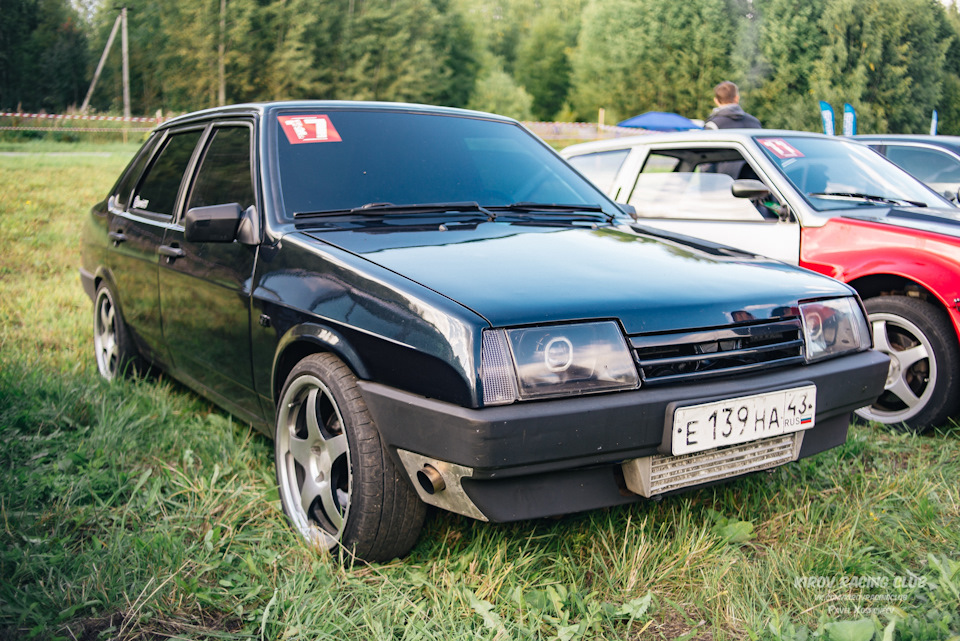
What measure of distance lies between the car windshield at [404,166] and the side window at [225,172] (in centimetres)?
19

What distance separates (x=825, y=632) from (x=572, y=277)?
1.10 metres

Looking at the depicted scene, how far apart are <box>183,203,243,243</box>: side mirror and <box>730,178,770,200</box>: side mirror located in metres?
2.68

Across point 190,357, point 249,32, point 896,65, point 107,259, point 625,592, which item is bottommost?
point 625,592

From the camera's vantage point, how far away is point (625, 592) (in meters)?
2.15

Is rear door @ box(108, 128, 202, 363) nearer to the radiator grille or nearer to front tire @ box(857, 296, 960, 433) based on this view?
the radiator grille

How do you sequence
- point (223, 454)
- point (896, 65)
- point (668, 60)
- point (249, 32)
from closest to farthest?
point (223, 454) < point (896, 65) < point (668, 60) < point (249, 32)

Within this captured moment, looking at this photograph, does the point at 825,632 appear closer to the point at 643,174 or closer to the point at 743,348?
the point at 743,348

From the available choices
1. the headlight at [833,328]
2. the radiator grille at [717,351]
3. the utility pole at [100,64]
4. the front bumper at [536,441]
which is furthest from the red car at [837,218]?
the utility pole at [100,64]

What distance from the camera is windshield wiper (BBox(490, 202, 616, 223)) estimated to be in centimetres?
305

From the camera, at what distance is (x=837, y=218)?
399 cm

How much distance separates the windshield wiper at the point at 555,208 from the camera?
3.05 metres

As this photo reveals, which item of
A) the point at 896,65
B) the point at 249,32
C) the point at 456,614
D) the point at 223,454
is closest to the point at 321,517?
the point at 456,614

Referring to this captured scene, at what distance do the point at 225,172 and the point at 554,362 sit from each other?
1.89 m

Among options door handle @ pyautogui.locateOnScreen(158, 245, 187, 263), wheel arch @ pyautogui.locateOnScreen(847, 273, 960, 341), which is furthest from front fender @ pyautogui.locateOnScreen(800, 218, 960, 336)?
door handle @ pyautogui.locateOnScreen(158, 245, 187, 263)
